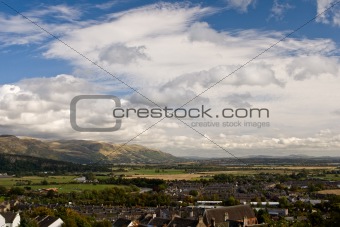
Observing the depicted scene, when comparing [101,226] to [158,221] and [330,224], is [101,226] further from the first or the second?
[330,224]

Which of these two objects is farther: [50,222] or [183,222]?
[50,222]

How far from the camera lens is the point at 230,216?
58281 mm

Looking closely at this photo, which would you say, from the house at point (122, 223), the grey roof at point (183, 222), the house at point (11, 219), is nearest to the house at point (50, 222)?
the house at point (11, 219)

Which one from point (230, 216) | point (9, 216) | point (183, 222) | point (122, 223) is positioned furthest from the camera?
point (230, 216)

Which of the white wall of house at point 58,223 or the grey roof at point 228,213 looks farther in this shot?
the grey roof at point 228,213

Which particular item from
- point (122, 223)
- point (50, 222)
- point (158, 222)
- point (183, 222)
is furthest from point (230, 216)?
point (50, 222)

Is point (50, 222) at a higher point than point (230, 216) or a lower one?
higher

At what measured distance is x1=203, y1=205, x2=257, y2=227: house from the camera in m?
54.6

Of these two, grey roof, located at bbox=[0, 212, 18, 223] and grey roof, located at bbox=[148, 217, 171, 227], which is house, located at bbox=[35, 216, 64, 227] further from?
grey roof, located at bbox=[148, 217, 171, 227]

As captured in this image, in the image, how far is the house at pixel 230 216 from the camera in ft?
179

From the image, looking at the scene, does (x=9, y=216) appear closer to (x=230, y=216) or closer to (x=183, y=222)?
(x=183, y=222)

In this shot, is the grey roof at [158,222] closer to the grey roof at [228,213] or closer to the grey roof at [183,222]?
the grey roof at [183,222]

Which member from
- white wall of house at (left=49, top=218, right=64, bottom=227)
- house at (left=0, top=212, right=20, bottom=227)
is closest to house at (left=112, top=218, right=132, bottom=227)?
white wall of house at (left=49, top=218, right=64, bottom=227)

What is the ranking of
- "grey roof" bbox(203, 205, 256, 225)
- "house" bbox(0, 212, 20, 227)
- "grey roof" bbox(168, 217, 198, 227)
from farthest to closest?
"house" bbox(0, 212, 20, 227) → "grey roof" bbox(203, 205, 256, 225) → "grey roof" bbox(168, 217, 198, 227)
